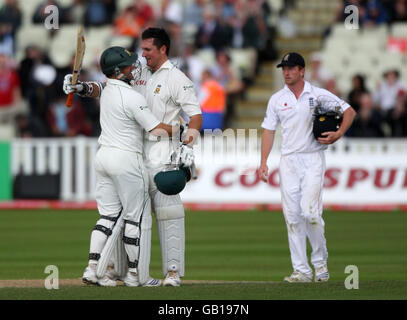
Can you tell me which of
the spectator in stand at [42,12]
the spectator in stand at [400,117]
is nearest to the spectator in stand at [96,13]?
the spectator in stand at [42,12]

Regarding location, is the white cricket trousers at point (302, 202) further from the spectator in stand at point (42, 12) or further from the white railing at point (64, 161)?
the spectator in stand at point (42, 12)

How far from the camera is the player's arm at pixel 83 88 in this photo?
11492 mm

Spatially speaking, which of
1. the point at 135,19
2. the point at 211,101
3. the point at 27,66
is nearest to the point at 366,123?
the point at 211,101

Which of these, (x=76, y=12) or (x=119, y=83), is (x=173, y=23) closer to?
(x=76, y=12)

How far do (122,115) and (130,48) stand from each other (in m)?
15.5

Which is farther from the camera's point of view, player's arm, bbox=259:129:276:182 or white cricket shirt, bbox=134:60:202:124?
player's arm, bbox=259:129:276:182

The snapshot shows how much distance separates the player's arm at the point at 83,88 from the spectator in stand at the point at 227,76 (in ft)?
44.4

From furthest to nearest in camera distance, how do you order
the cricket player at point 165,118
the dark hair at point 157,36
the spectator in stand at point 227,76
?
the spectator in stand at point 227,76
the dark hair at point 157,36
the cricket player at point 165,118

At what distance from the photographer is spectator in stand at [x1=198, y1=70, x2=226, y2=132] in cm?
2434

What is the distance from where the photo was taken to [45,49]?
28828 millimetres

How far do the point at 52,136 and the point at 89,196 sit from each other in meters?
2.37

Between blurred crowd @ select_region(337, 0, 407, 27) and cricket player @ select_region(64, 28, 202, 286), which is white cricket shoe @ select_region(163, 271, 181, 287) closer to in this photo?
cricket player @ select_region(64, 28, 202, 286)

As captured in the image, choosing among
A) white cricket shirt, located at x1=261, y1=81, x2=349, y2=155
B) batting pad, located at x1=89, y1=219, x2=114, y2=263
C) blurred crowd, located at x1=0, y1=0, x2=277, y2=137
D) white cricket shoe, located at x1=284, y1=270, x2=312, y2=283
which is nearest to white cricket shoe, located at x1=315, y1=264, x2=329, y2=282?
white cricket shoe, located at x1=284, y1=270, x2=312, y2=283

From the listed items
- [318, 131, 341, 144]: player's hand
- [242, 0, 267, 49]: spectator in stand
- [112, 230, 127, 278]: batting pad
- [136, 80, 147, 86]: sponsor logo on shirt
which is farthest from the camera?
[242, 0, 267, 49]: spectator in stand
